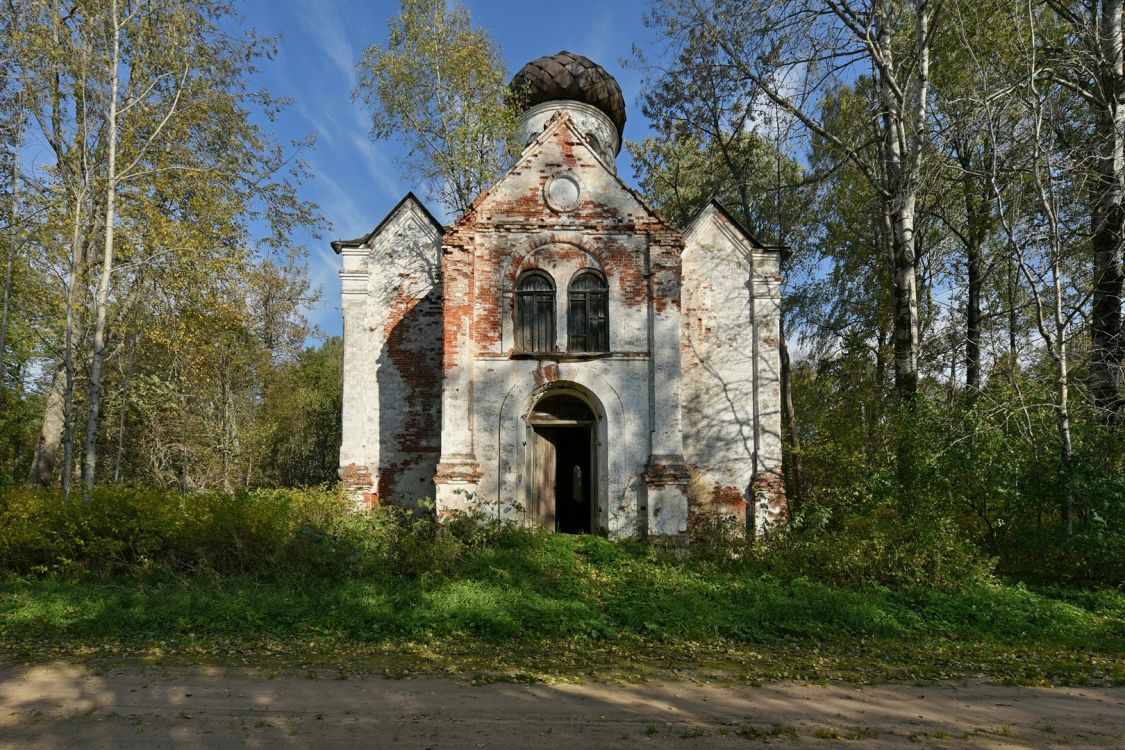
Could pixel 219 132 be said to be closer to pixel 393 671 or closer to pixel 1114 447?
pixel 393 671

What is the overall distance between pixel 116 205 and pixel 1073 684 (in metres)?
16.3

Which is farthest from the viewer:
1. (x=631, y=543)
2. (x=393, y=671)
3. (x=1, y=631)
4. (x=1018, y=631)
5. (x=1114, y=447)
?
(x=631, y=543)

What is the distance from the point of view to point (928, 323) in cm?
1622

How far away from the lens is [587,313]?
1279 cm

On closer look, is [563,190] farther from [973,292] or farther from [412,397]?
[973,292]

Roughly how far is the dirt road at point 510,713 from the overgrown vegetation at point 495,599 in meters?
0.72

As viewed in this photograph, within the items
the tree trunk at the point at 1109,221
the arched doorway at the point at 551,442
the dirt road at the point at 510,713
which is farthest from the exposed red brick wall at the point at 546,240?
the dirt road at the point at 510,713

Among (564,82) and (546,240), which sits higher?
(564,82)

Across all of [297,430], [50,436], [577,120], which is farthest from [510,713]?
[297,430]

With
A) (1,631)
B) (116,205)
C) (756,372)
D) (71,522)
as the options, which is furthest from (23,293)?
(756,372)

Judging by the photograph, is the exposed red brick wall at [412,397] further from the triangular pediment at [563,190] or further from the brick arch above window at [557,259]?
the triangular pediment at [563,190]

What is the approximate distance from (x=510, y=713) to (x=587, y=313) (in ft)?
27.8

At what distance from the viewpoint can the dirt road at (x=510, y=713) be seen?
4895 millimetres

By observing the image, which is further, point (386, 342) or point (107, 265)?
point (386, 342)
